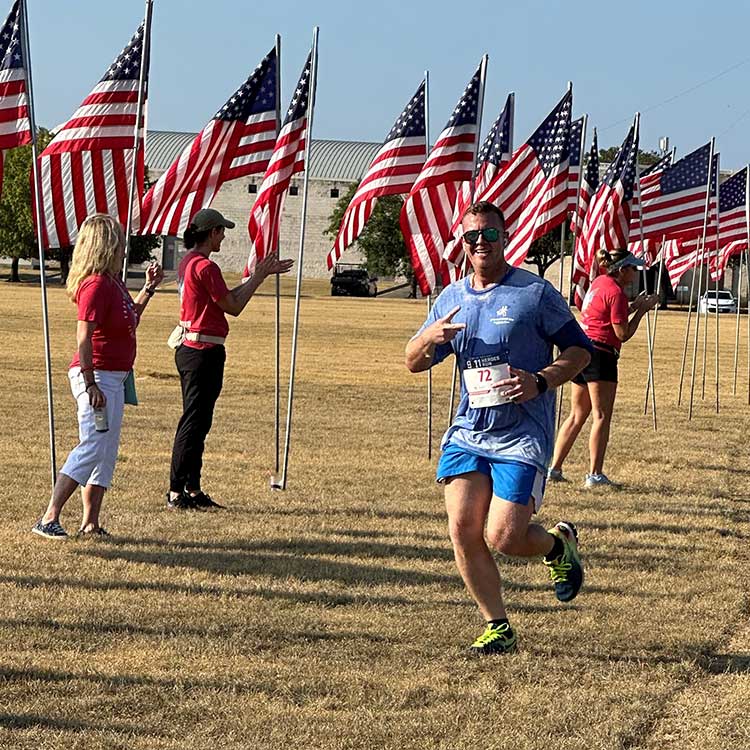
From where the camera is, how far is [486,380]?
6.79 m

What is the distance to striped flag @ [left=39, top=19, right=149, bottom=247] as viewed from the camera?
10891 millimetres

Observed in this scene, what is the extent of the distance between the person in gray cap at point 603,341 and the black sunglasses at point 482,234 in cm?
→ 590

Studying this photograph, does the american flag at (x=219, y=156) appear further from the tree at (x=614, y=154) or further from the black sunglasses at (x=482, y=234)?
the tree at (x=614, y=154)

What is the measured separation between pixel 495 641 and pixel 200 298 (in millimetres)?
4490

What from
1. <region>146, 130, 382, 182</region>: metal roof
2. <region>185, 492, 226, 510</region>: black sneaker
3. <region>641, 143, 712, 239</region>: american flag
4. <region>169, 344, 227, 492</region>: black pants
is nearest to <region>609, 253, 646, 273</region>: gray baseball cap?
<region>169, 344, 227, 492</region>: black pants

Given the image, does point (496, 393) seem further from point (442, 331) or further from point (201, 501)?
point (201, 501)

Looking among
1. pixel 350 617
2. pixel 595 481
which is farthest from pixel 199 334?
pixel 595 481

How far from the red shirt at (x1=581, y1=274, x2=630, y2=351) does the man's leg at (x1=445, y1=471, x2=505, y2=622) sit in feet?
19.5

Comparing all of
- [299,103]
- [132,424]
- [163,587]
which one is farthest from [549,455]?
[132,424]

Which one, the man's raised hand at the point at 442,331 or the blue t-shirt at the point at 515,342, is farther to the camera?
the blue t-shirt at the point at 515,342

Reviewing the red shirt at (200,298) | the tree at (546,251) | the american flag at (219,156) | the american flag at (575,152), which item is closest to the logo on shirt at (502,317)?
Answer: the red shirt at (200,298)

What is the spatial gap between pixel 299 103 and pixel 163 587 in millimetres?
5515

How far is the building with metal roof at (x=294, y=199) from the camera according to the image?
4469 inches

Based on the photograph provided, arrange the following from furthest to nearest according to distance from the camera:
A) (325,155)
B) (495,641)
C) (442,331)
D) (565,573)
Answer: (325,155)
(565,573)
(495,641)
(442,331)
